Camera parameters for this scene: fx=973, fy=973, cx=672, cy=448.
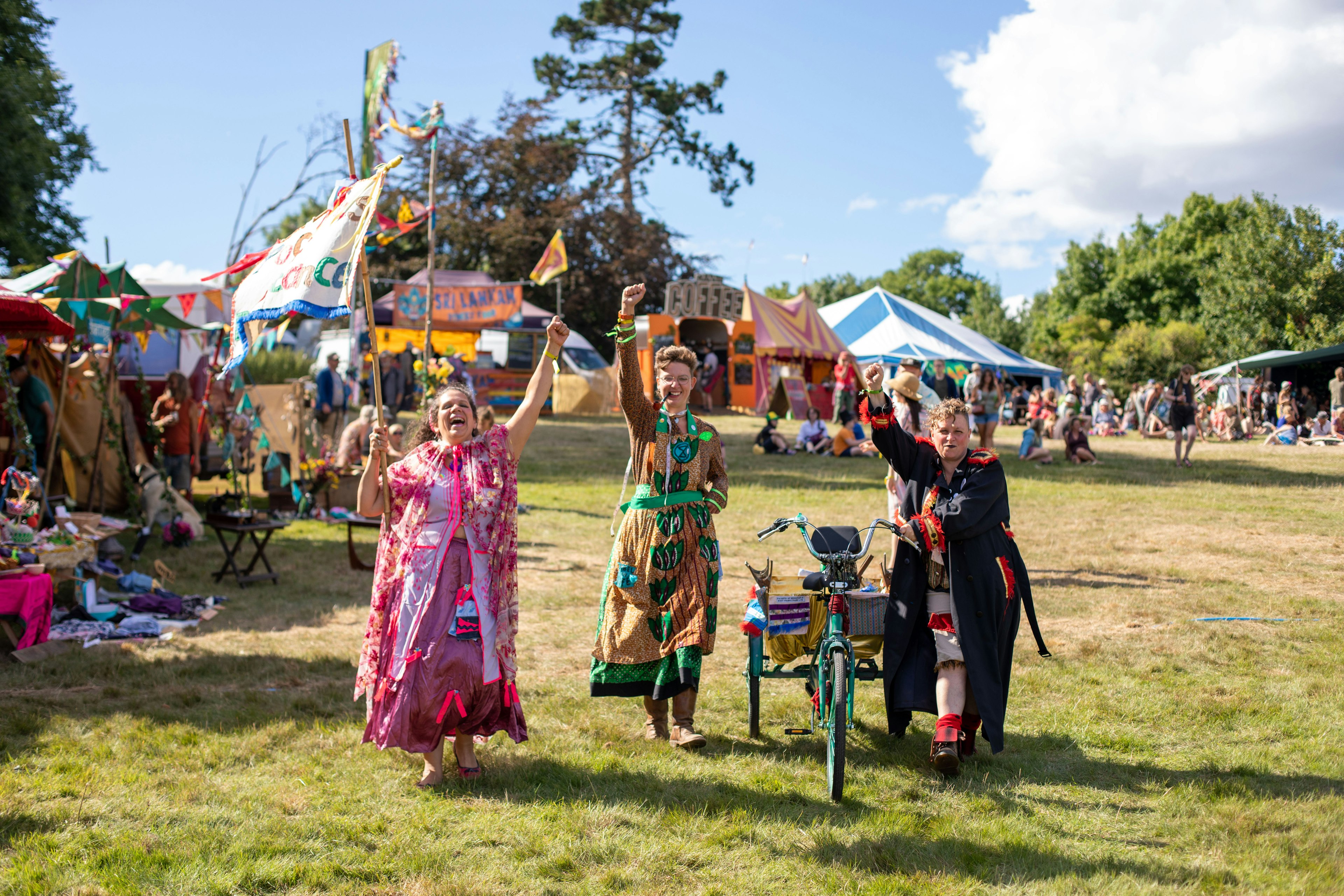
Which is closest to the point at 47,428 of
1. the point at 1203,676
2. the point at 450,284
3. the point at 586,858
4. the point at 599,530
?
the point at 599,530

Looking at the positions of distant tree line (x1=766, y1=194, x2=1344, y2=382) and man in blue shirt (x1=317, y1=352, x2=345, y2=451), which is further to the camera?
distant tree line (x1=766, y1=194, x2=1344, y2=382)

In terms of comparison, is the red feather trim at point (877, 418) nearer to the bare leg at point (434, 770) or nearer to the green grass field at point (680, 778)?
the green grass field at point (680, 778)

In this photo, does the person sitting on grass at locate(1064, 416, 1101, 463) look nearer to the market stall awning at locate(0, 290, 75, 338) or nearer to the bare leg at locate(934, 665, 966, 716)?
the bare leg at locate(934, 665, 966, 716)

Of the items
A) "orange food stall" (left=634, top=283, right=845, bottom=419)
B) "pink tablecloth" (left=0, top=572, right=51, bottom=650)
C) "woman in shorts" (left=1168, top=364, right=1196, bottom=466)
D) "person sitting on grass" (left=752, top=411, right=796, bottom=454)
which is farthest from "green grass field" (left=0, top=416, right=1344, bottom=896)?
"orange food stall" (left=634, top=283, right=845, bottom=419)

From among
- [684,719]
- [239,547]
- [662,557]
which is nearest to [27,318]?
[239,547]

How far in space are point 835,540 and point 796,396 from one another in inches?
943

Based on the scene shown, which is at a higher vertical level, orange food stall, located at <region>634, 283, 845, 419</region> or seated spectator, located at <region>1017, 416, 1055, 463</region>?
orange food stall, located at <region>634, 283, 845, 419</region>

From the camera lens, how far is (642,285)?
4.26m

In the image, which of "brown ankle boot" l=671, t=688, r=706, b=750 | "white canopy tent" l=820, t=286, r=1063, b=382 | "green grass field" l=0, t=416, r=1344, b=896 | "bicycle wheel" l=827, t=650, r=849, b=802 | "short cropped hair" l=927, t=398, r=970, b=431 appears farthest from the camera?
"white canopy tent" l=820, t=286, r=1063, b=382

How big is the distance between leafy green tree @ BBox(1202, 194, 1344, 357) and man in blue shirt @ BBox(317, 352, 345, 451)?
1046 inches

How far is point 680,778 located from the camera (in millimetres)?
4125

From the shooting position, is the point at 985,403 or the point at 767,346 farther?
the point at 767,346

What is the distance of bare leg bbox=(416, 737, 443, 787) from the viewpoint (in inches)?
157

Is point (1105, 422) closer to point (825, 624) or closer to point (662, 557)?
point (825, 624)
